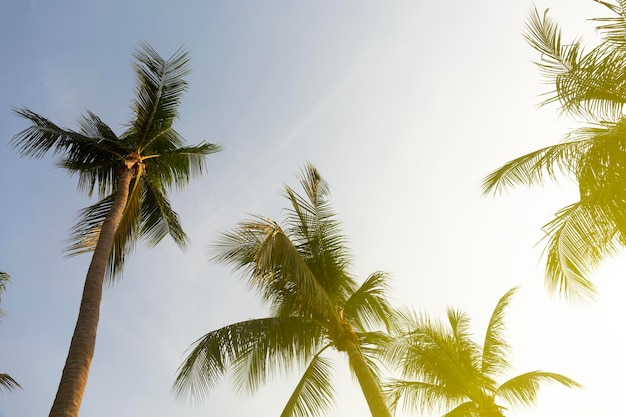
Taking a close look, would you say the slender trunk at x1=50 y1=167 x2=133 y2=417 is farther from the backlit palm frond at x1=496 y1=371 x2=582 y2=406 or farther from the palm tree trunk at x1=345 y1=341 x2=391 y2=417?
the backlit palm frond at x1=496 y1=371 x2=582 y2=406

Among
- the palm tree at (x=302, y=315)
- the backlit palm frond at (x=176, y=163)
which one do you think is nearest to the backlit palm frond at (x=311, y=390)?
the palm tree at (x=302, y=315)

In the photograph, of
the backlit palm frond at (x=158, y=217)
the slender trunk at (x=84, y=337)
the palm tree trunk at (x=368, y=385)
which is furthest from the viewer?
the backlit palm frond at (x=158, y=217)

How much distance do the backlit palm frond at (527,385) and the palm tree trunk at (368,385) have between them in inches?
262

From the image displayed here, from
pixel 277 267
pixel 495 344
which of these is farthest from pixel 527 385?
pixel 277 267

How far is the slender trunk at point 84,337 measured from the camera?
260 inches

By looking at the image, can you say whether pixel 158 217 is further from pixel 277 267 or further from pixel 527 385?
pixel 527 385

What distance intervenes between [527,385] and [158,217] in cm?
1123

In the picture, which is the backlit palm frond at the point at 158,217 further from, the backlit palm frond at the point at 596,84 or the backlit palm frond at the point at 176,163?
the backlit palm frond at the point at 596,84

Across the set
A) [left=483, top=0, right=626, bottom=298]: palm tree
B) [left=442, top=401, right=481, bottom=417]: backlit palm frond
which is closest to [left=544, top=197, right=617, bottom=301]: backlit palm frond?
[left=483, top=0, right=626, bottom=298]: palm tree

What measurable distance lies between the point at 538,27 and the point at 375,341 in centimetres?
698

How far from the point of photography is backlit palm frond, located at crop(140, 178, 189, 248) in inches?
508

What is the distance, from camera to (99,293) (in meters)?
8.46

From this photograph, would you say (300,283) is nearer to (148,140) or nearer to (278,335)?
(278,335)

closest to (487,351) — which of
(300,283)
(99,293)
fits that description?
(300,283)
